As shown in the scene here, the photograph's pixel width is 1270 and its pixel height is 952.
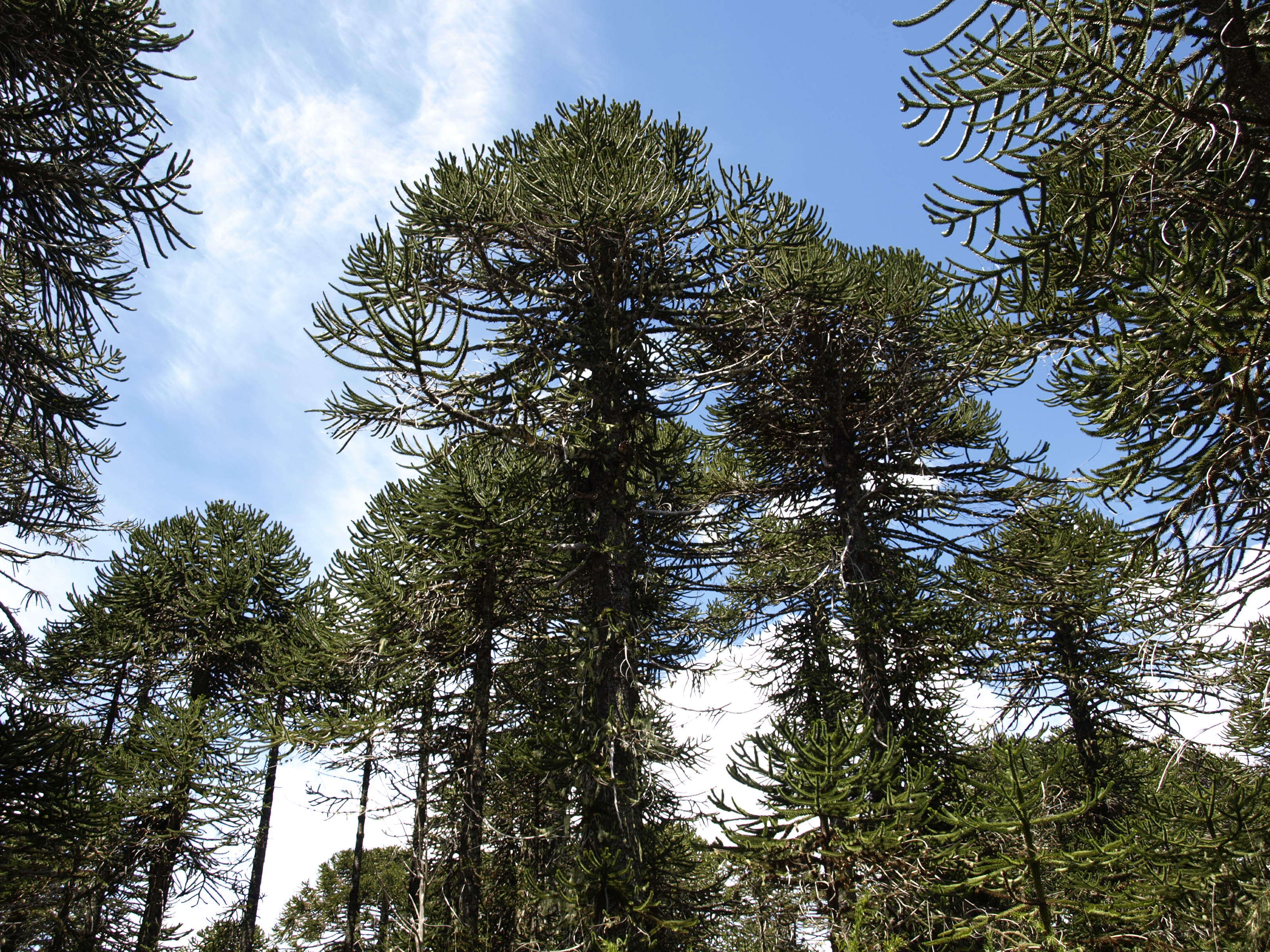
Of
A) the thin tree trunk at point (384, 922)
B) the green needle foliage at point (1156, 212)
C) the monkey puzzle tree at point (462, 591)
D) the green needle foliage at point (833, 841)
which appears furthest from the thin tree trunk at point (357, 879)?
the green needle foliage at point (1156, 212)

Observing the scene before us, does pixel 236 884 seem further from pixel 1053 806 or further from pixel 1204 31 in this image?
pixel 1204 31

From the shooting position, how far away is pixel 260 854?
12.9 metres

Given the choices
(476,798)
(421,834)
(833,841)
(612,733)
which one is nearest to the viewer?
(833,841)

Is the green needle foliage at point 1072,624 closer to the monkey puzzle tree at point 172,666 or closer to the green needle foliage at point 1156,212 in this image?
the green needle foliage at point 1156,212

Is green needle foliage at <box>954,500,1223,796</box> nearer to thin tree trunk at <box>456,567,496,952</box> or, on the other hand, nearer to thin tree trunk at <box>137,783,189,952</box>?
thin tree trunk at <box>456,567,496,952</box>

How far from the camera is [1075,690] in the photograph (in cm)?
1090

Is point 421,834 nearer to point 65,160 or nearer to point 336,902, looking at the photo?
point 65,160

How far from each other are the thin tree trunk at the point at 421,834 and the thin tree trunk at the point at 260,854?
14.2 feet

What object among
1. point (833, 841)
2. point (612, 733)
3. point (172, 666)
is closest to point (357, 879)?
point (172, 666)

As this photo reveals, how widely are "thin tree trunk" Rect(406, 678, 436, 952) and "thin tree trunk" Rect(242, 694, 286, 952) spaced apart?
4.32 meters

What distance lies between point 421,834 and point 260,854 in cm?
812

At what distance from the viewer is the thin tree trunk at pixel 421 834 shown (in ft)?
20.5

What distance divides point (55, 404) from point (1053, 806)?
47.5 feet

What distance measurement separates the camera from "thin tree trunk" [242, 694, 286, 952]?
12.2m
